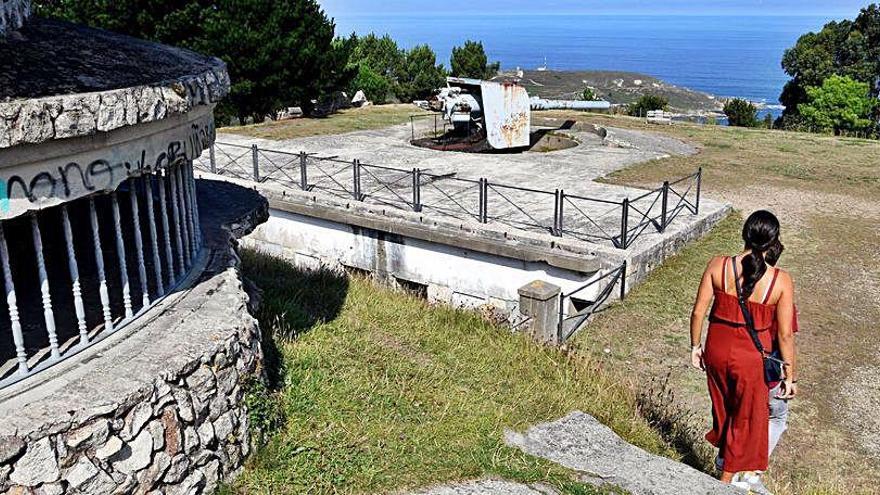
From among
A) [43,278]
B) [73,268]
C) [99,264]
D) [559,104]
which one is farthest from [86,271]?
[559,104]

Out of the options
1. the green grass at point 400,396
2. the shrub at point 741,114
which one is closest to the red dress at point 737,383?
the green grass at point 400,396

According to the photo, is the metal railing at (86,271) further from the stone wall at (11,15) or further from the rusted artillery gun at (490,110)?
the rusted artillery gun at (490,110)

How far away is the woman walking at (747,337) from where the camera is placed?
15.3 ft

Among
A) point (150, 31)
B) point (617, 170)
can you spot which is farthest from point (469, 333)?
point (150, 31)

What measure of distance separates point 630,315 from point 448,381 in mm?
4194

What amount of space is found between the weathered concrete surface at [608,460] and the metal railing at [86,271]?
2609mm

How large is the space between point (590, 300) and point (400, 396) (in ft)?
16.0

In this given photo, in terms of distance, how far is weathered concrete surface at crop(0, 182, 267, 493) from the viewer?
3.55 metres

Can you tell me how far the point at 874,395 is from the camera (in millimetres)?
7676

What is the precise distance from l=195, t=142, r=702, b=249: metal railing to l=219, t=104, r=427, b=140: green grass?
4433 mm

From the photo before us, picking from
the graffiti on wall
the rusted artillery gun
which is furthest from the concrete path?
the graffiti on wall

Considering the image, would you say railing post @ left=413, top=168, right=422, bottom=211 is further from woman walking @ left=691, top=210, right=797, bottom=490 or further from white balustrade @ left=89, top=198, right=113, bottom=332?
white balustrade @ left=89, top=198, right=113, bottom=332

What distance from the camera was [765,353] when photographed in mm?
4766

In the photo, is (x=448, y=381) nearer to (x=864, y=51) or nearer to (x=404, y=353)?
(x=404, y=353)
